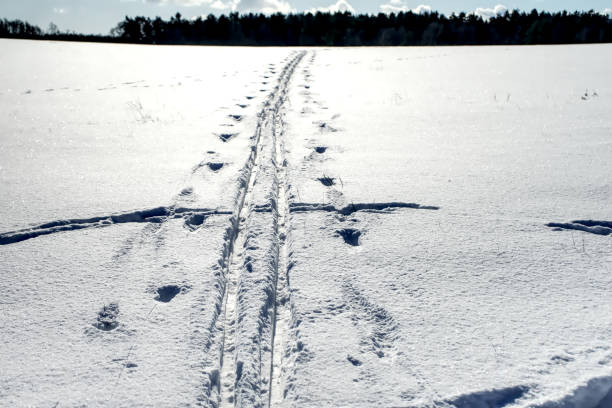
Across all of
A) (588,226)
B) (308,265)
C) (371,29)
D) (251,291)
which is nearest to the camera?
(251,291)

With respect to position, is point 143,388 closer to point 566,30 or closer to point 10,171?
point 10,171

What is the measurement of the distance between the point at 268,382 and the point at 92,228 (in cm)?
133

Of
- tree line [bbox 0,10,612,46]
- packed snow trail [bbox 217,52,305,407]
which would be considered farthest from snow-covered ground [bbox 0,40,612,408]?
tree line [bbox 0,10,612,46]

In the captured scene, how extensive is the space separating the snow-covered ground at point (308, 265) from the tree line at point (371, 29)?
37474 mm

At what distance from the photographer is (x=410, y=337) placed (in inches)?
51.9

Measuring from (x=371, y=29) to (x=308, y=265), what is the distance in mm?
43469

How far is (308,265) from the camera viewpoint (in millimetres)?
1735

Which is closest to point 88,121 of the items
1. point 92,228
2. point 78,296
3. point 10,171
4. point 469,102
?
point 10,171

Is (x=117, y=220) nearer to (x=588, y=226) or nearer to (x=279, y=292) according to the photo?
(x=279, y=292)

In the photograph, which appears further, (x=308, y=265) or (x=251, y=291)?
(x=308, y=265)

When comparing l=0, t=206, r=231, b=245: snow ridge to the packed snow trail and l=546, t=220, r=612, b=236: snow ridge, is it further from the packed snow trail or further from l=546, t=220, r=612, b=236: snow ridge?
l=546, t=220, r=612, b=236: snow ridge

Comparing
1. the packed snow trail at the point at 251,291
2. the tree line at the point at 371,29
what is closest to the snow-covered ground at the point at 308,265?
the packed snow trail at the point at 251,291

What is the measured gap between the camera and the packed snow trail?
1216mm

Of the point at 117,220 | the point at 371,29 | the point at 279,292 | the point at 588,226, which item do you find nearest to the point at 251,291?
the point at 279,292
